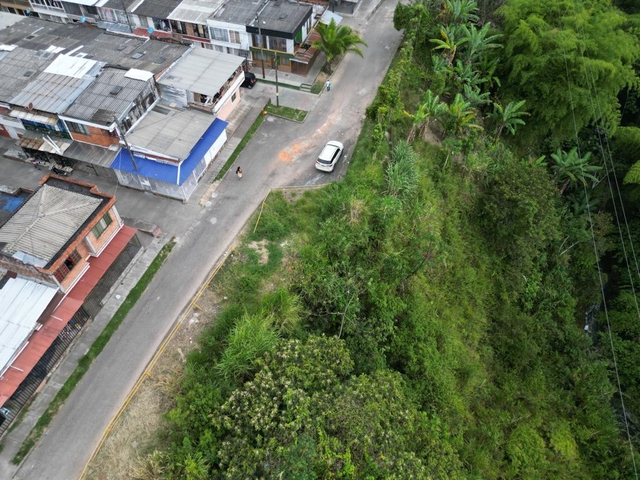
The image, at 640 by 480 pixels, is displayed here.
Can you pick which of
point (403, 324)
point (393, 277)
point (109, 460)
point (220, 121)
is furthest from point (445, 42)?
point (109, 460)

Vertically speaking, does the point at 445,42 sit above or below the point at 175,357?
above

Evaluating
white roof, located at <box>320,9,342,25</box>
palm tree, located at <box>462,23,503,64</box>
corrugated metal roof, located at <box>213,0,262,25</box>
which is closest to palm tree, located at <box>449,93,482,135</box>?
palm tree, located at <box>462,23,503,64</box>

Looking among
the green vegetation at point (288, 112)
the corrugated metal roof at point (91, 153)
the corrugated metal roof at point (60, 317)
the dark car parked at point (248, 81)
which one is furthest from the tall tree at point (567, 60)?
the corrugated metal roof at point (60, 317)

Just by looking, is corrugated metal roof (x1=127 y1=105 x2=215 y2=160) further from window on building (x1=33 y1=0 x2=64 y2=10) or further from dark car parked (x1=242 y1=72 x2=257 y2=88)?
window on building (x1=33 y1=0 x2=64 y2=10)

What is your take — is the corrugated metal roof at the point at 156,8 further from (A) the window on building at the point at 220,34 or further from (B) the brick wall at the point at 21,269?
(B) the brick wall at the point at 21,269

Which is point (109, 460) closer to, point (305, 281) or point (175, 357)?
point (175, 357)

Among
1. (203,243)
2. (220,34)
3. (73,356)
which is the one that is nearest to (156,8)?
(220,34)

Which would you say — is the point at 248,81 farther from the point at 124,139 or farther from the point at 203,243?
the point at 203,243
